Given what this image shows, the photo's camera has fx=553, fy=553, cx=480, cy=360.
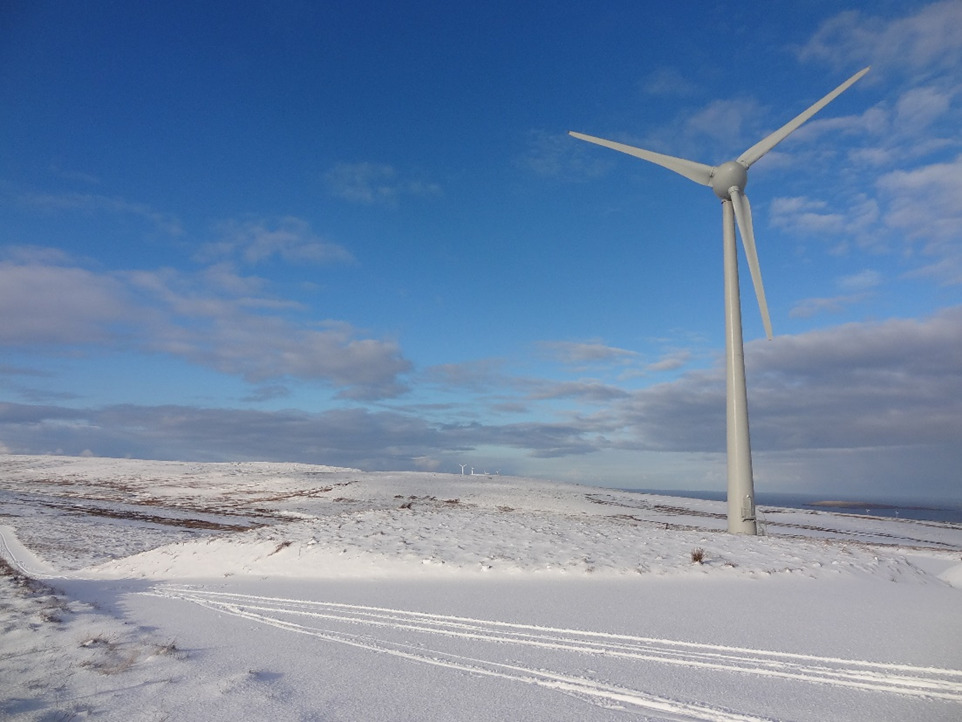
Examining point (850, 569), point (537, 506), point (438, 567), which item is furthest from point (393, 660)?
point (537, 506)

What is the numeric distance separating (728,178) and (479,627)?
2262 centimetres

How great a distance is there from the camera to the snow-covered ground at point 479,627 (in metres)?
5.78

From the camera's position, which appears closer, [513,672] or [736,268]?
[513,672]

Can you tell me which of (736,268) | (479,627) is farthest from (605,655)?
(736,268)

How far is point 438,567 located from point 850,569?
1074 centimetres

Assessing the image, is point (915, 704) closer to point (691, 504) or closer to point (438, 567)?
point (438, 567)

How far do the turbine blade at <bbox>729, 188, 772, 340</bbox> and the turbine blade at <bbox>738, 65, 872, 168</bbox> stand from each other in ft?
6.87

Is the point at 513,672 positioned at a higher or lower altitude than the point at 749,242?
lower

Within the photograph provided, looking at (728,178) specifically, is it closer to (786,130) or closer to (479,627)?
(786,130)

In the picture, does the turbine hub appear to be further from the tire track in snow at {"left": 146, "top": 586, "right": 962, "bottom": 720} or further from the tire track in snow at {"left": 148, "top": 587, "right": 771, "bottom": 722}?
the tire track in snow at {"left": 148, "top": 587, "right": 771, "bottom": 722}

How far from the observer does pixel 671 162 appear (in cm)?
2606

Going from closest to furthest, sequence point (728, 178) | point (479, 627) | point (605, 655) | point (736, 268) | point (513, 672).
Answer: point (513, 672) < point (605, 655) < point (479, 627) < point (736, 268) < point (728, 178)

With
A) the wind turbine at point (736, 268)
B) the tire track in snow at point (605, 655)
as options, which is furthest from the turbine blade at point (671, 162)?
the tire track in snow at point (605, 655)

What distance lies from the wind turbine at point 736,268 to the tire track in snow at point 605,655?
14548mm
